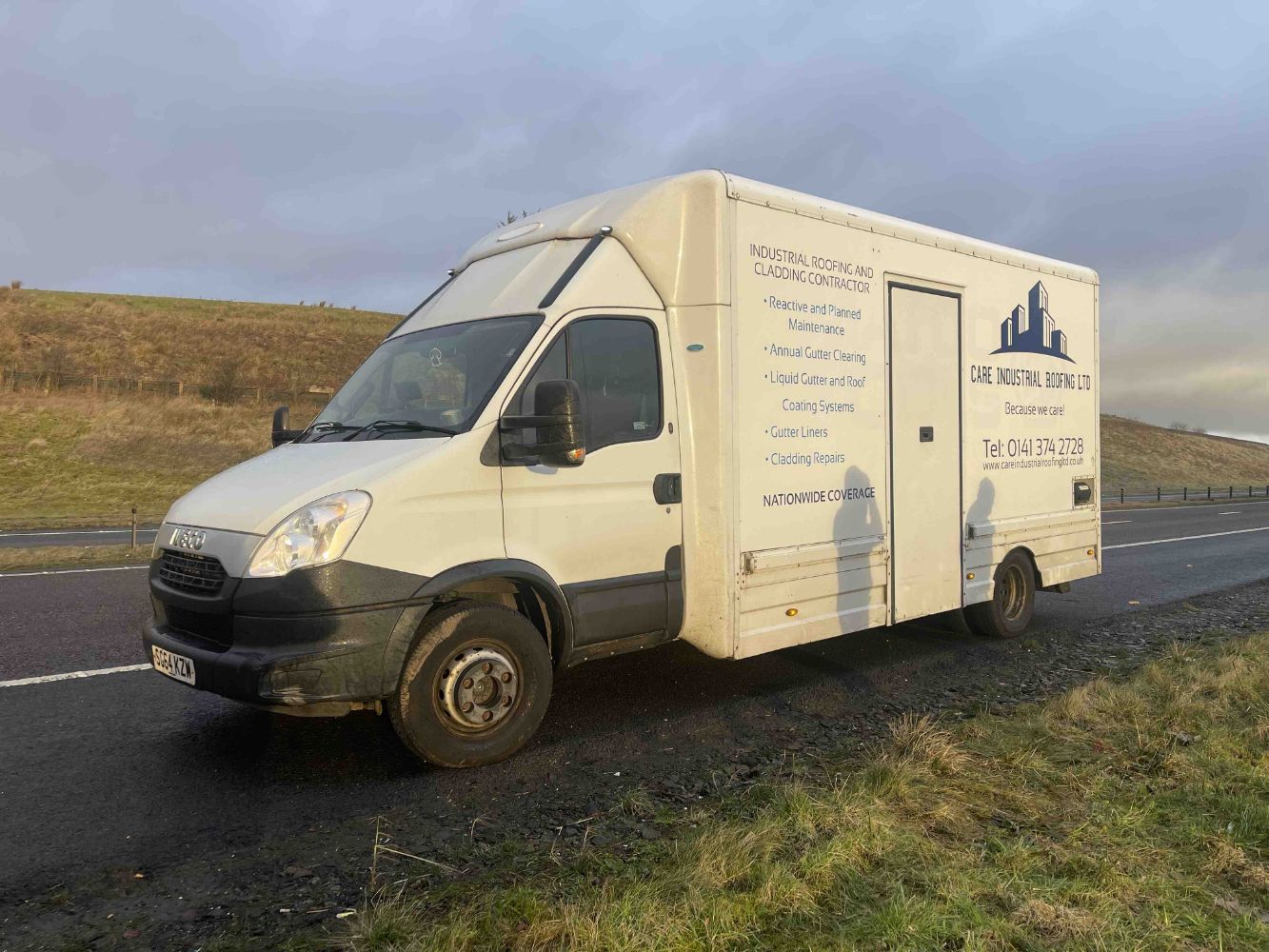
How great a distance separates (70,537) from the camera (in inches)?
737

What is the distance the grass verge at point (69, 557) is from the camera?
42.5 feet

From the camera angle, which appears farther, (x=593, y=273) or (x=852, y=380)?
(x=852, y=380)

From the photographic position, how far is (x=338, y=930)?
2975mm

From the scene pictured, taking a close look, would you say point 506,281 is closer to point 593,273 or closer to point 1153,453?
point 593,273

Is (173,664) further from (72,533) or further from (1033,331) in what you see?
(72,533)

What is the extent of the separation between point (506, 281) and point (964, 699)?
13.1ft

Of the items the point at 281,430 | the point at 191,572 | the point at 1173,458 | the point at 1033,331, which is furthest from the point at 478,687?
the point at 1173,458

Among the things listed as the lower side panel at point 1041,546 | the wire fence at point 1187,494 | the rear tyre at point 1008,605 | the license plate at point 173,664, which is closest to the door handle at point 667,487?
the license plate at point 173,664

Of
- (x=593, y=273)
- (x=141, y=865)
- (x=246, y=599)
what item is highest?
(x=593, y=273)

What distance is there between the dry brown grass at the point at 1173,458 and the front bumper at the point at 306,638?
47414mm

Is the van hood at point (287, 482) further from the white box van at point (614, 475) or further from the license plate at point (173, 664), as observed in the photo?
the license plate at point (173, 664)

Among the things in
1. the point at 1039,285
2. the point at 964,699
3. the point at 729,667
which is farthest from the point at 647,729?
the point at 1039,285

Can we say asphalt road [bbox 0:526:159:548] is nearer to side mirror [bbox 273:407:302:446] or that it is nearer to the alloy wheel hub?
side mirror [bbox 273:407:302:446]

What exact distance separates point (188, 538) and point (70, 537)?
56.1ft
